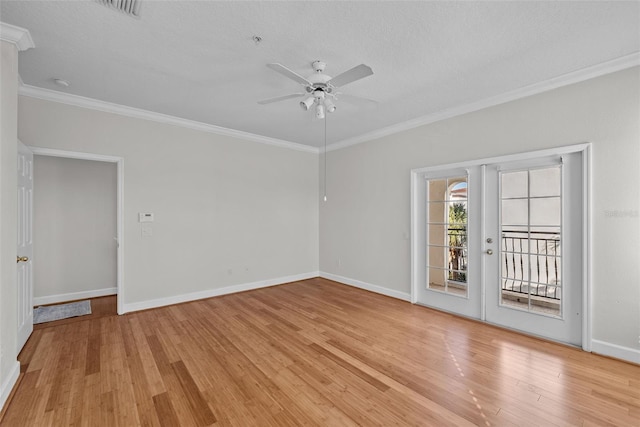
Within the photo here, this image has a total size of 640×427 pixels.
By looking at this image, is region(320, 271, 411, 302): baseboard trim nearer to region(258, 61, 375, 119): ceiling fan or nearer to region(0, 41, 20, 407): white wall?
region(258, 61, 375, 119): ceiling fan

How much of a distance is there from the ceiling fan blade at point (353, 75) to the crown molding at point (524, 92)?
7.41 ft

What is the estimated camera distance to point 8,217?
2357 mm

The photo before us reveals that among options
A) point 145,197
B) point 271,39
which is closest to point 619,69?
point 271,39

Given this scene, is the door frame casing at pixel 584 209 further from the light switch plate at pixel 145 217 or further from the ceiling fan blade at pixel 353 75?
the light switch plate at pixel 145 217

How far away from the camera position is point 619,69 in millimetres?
2742

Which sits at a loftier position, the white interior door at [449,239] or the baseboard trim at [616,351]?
the white interior door at [449,239]

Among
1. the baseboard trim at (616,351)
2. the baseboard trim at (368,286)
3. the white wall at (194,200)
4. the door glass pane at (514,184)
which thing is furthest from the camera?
the baseboard trim at (368,286)

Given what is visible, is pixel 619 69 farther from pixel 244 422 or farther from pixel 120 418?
pixel 120 418

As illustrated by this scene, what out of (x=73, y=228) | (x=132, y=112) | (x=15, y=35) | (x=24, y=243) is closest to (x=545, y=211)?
(x=15, y=35)

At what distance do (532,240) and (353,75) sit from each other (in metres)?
2.89

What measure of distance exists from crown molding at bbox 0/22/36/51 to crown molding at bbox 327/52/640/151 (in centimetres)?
442

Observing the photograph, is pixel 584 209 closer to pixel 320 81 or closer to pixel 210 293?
pixel 320 81

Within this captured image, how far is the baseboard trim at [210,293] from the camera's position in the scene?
164 inches

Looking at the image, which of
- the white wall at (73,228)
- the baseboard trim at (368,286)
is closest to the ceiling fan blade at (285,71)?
the baseboard trim at (368,286)
